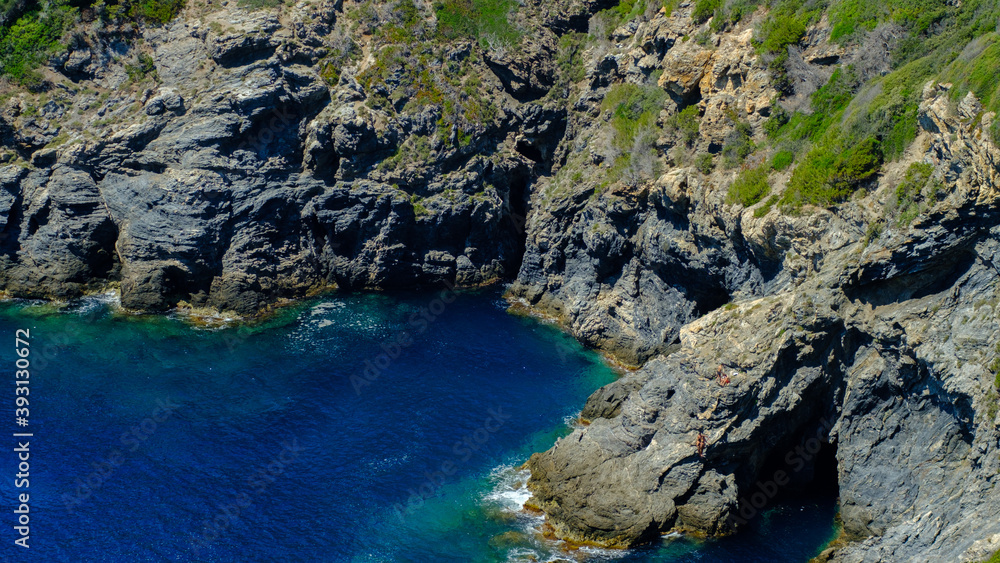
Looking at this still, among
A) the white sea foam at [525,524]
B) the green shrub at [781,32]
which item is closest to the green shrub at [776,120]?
the green shrub at [781,32]

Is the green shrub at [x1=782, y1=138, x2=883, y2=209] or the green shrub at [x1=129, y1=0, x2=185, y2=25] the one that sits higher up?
the green shrub at [x1=782, y1=138, x2=883, y2=209]

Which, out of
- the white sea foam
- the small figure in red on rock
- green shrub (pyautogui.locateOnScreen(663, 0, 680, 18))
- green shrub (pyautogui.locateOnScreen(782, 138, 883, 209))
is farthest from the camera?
green shrub (pyautogui.locateOnScreen(663, 0, 680, 18))

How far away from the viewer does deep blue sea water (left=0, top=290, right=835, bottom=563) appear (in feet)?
126

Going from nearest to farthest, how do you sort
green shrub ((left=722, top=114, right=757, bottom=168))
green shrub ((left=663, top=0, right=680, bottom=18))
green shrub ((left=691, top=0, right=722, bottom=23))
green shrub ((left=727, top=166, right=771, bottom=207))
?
green shrub ((left=727, top=166, right=771, bottom=207)) < green shrub ((left=722, top=114, right=757, bottom=168)) < green shrub ((left=691, top=0, right=722, bottom=23)) < green shrub ((left=663, top=0, right=680, bottom=18))

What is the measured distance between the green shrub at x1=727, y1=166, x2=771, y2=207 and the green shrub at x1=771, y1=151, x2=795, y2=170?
78 centimetres

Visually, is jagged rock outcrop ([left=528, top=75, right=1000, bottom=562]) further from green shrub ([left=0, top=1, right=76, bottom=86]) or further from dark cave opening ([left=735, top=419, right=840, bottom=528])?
green shrub ([left=0, top=1, right=76, bottom=86])

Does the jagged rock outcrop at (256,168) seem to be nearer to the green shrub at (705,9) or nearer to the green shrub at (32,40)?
the green shrub at (32,40)

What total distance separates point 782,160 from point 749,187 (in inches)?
94.1

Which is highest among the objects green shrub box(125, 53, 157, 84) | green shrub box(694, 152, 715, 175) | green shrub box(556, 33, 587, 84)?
green shrub box(556, 33, 587, 84)

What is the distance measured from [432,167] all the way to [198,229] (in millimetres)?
20496

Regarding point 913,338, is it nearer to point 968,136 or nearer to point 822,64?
point 968,136

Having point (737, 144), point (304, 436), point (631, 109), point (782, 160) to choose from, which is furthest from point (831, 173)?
point (304, 436)

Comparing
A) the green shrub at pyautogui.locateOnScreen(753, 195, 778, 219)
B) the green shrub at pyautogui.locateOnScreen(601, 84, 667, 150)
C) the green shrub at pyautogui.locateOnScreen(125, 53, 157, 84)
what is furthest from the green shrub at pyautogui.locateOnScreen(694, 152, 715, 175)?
the green shrub at pyautogui.locateOnScreen(125, 53, 157, 84)

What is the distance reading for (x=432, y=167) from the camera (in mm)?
68000
